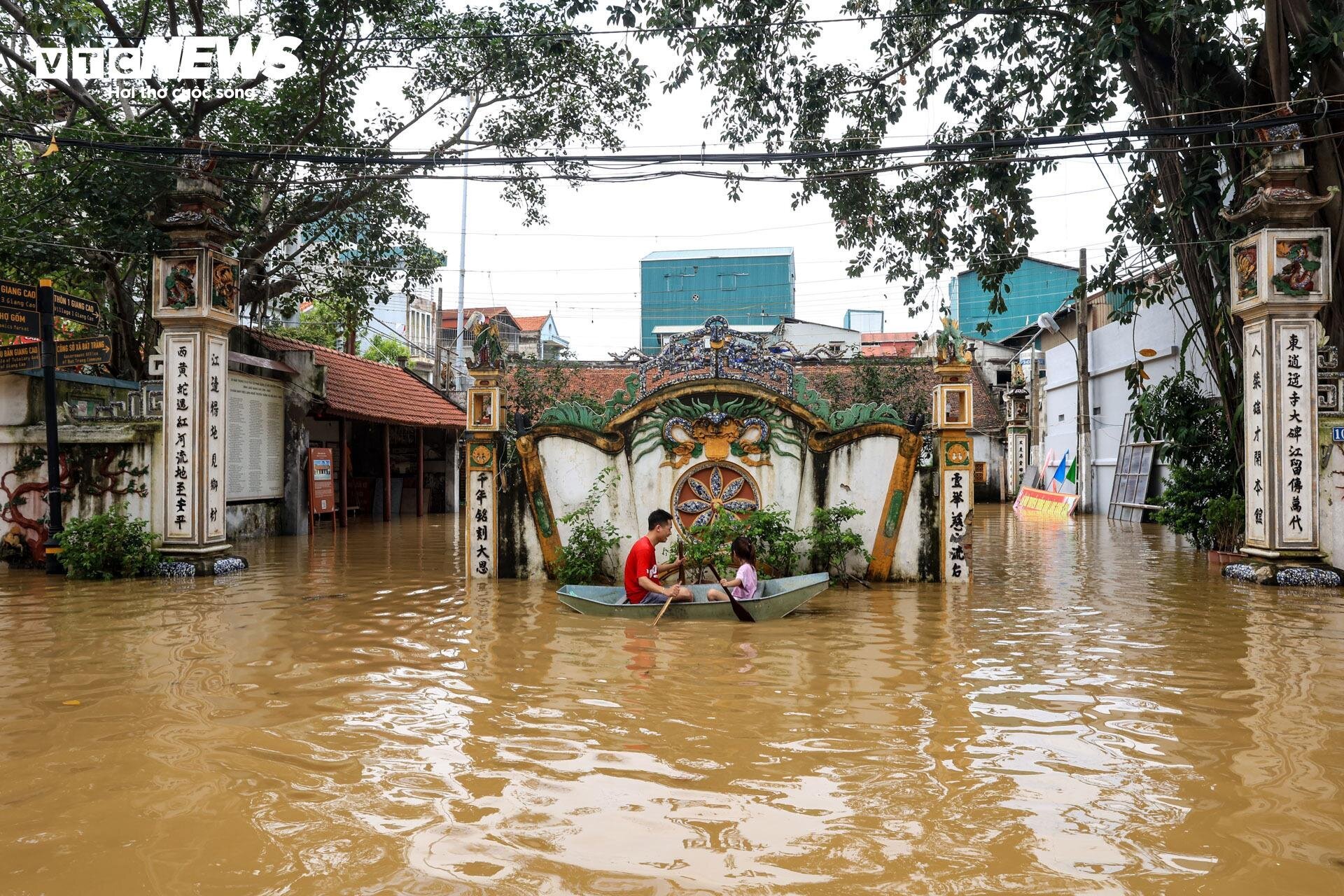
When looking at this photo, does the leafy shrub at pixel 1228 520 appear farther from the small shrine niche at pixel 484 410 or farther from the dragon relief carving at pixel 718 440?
the small shrine niche at pixel 484 410

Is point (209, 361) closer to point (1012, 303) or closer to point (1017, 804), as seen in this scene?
point (1017, 804)

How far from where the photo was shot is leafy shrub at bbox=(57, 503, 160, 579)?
459 inches

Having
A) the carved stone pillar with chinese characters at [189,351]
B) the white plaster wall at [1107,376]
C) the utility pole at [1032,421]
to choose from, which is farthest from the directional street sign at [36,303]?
the utility pole at [1032,421]

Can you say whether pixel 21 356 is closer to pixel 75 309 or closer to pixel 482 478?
pixel 75 309

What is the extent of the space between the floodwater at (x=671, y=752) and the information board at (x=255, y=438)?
7252 millimetres

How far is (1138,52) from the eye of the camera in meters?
12.1

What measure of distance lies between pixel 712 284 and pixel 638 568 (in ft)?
133

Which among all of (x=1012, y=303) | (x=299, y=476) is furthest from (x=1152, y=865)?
(x=1012, y=303)

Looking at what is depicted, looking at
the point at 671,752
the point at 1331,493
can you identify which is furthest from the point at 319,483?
the point at 1331,493

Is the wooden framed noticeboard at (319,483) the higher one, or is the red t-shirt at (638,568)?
the wooden framed noticeboard at (319,483)

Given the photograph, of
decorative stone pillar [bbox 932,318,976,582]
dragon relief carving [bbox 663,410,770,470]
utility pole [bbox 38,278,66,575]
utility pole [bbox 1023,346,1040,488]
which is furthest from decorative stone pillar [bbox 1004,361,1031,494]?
utility pole [bbox 38,278,66,575]

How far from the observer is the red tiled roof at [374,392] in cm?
1975

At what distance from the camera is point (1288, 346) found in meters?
10.8

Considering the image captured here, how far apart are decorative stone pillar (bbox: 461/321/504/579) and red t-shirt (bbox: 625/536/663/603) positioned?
3093mm
